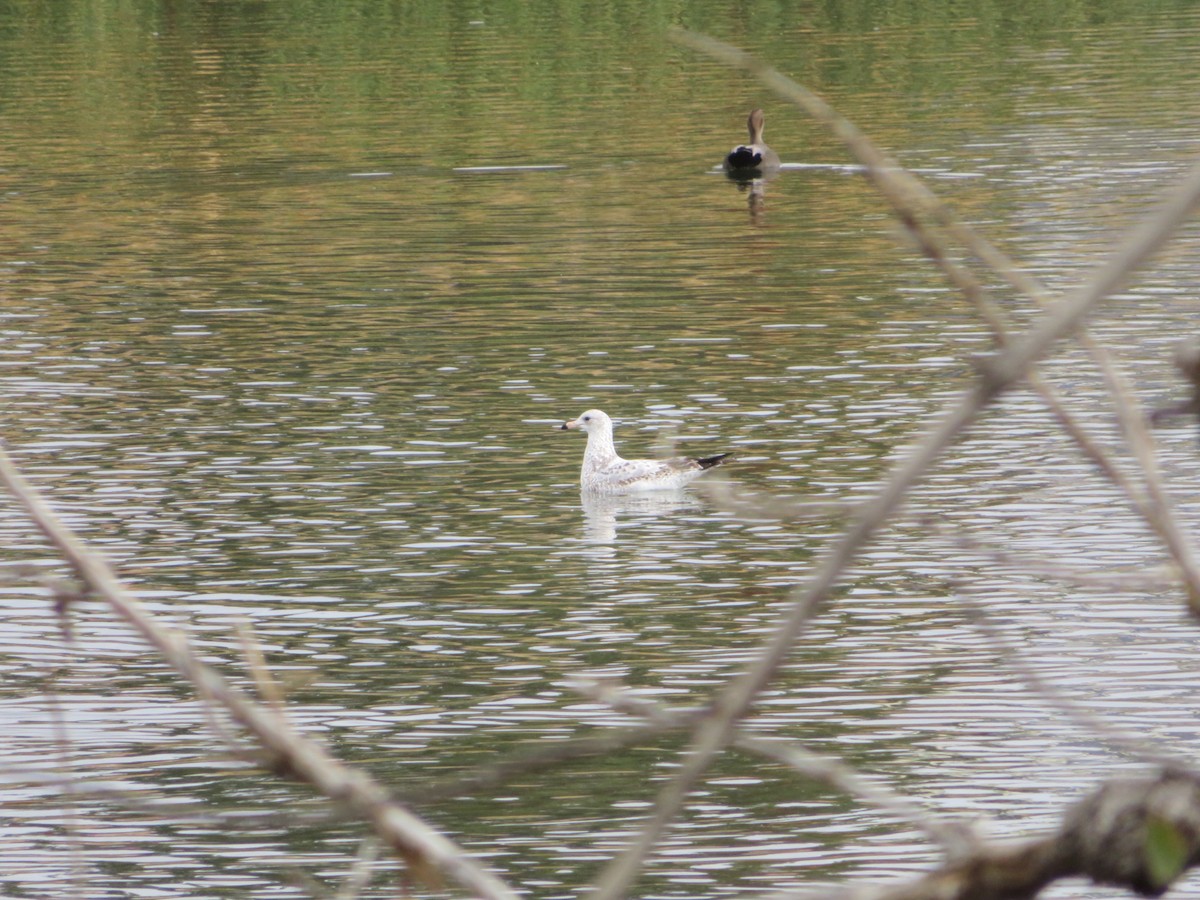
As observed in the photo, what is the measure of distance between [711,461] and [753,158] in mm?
14004

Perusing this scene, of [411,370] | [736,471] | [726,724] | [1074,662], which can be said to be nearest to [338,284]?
[411,370]

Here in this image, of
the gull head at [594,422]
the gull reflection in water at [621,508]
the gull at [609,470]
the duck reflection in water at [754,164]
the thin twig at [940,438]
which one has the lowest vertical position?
the gull reflection in water at [621,508]

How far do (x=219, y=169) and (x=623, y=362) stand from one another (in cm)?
1345

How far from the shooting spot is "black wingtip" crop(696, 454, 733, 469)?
15.0 meters

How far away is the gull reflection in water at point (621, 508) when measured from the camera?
14.5m

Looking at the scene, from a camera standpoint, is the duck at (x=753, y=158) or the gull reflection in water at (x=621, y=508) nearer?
the gull reflection in water at (x=621, y=508)

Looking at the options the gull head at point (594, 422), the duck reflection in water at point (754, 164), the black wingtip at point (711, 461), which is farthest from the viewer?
the duck reflection in water at point (754, 164)

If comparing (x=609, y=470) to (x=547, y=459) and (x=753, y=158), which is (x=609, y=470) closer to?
(x=547, y=459)

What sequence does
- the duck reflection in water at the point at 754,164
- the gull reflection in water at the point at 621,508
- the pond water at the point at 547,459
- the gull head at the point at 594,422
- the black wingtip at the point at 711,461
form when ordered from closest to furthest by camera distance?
the pond water at the point at 547,459, the gull reflection in water at the point at 621,508, the black wingtip at the point at 711,461, the gull head at the point at 594,422, the duck reflection in water at the point at 754,164

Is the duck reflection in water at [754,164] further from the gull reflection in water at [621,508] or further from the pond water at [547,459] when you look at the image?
the gull reflection in water at [621,508]

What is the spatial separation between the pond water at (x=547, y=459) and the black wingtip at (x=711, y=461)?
0.34 ft

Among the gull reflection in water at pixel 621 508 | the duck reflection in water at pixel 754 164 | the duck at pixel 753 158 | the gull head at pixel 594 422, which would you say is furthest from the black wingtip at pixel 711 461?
the duck at pixel 753 158

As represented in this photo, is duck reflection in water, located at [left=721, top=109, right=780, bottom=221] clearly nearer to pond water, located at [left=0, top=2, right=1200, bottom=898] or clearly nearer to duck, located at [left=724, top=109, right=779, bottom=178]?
duck, located at [left=724, top=109, right=779, bottom=178]

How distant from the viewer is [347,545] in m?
13.9
